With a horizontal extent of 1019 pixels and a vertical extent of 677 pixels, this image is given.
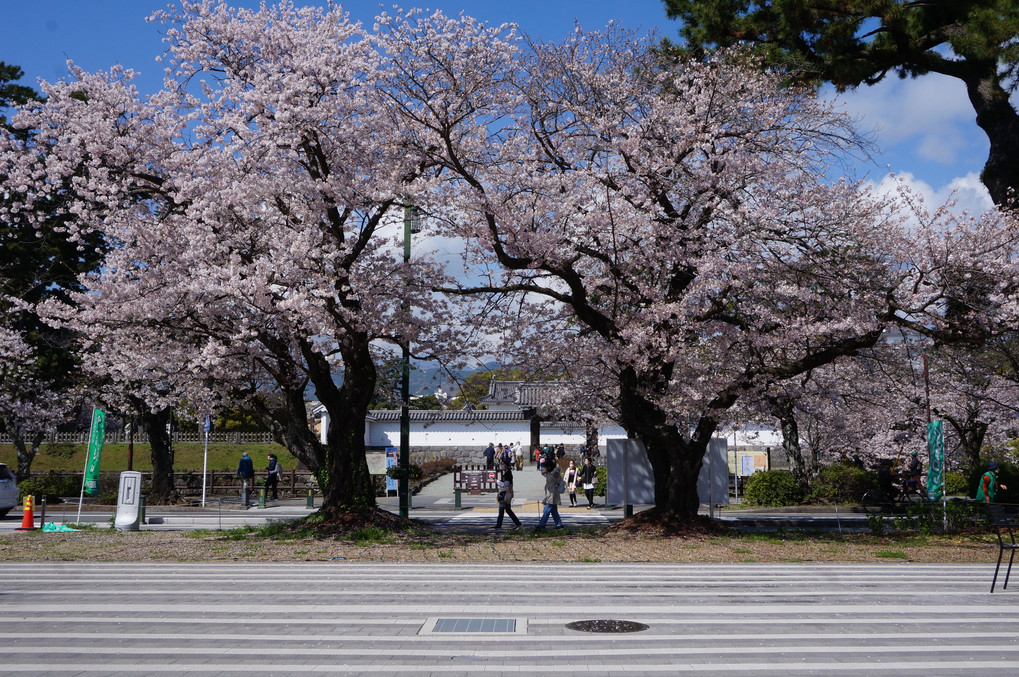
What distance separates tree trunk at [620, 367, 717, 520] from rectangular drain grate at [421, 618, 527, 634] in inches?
365

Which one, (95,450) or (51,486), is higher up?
(95,450)

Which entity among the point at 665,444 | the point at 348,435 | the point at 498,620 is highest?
the point at 348,435

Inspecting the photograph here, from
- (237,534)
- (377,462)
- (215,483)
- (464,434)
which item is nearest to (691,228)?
(237,534)

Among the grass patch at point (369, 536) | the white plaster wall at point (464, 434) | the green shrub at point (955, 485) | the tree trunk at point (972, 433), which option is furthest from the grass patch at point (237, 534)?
the white plaster wall at point (464, 434)

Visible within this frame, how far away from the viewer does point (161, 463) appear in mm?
29703

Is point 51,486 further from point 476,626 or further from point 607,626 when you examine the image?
point 607,626

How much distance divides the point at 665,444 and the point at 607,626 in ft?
32.5

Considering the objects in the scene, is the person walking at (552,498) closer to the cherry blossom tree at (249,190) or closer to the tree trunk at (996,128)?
the cherry blossom tree at (249,190)

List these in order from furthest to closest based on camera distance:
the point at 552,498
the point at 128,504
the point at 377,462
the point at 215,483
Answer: the point at 215,483 < the point at 377,462 < the point at 128,504 < the point at 552,498

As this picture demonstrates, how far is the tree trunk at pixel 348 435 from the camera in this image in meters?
18.2

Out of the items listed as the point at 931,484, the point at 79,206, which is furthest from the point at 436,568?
the point at 931,484

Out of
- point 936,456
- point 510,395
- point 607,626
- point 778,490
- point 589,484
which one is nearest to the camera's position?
point 607,626

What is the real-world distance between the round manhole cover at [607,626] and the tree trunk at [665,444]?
910cm

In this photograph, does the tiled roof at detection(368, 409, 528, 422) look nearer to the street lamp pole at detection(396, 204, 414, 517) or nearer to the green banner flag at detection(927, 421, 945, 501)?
the street lamp pole at detection(396, 204, 414, 517)
